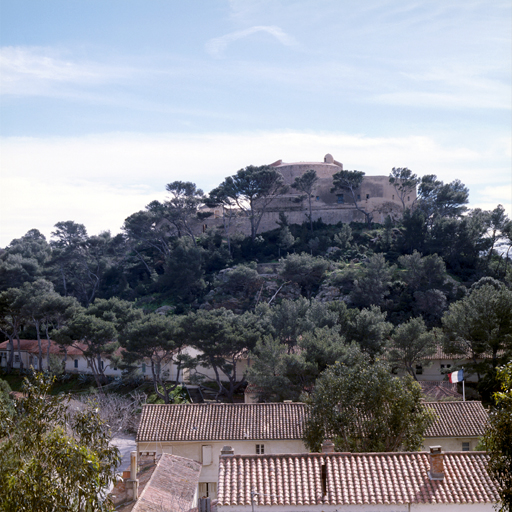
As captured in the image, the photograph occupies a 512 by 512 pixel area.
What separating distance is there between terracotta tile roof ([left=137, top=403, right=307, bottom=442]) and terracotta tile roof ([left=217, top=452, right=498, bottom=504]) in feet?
31.2

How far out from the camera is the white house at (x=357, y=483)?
571 inches

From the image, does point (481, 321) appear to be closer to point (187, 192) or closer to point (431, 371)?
point (431, 371)

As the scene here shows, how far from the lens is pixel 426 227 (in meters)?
68.2

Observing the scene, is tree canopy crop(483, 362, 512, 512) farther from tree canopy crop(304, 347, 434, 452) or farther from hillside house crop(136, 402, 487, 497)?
hillside house crop(136, 402, 487, 497)

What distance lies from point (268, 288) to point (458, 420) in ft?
125

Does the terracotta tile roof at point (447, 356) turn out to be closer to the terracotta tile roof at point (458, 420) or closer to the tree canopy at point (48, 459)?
the terracotta tile roof at point (458, 420)

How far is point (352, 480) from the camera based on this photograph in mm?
15258

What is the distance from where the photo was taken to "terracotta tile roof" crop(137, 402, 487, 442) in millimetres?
25500

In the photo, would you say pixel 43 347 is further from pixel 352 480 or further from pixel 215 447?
pixel 352 480

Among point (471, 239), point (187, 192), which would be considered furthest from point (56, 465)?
point (187, 192)

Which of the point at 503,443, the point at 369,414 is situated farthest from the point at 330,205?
the point at 503,443

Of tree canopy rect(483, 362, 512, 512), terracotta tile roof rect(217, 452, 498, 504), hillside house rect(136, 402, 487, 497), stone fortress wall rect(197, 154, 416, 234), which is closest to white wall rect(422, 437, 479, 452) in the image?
hillside house rect(136, 402, 487, 497)

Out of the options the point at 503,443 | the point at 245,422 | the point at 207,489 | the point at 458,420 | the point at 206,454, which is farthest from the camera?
the point at 245,422

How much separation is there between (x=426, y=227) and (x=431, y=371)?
28490mm
